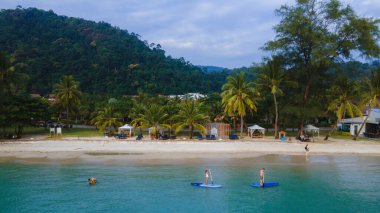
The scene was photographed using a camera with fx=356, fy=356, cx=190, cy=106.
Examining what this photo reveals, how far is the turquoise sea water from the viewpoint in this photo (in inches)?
842

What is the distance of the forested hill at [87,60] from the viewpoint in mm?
99688

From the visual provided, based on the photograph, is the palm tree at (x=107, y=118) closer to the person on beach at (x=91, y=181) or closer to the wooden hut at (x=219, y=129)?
the wooden hut at (x=219, y=129)

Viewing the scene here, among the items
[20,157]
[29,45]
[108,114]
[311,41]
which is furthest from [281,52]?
[29,45]

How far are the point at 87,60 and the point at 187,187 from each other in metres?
94.2

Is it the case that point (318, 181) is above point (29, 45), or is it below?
below

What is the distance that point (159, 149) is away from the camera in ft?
128

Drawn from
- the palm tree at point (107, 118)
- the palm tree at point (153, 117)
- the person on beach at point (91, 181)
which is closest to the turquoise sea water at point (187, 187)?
the person on beach at point (91, 181)

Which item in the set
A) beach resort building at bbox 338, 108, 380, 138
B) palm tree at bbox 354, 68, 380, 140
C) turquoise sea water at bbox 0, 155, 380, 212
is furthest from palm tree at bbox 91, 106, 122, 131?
beach resort building at bbox 338, 108, 380, 138

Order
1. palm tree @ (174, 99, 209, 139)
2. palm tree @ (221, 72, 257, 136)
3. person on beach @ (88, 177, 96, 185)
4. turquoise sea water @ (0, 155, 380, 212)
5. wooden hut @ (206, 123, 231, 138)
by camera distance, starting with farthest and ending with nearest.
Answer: wooden hut @ (206, 123, 231, 138) < palm tree @ (221, 72, 257, 136) < palm tree @ (174, 99, 209, 139) < person on beach @ (88, 177, 96, 185) < turquoise sea water @ (0, 155, 380, 212)

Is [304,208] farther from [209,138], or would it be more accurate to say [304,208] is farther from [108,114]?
[108,114]

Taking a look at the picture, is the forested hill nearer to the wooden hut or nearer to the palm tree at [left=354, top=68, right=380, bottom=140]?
the wooden hut

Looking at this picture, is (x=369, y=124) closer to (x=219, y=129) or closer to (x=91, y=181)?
(x=219, y=129)

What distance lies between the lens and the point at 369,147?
4128cm

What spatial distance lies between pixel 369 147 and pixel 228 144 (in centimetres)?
1630
